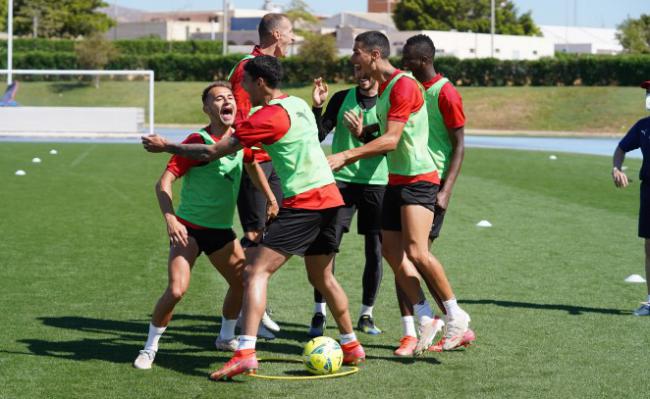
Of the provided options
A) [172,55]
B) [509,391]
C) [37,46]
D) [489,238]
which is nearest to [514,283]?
[489,238]

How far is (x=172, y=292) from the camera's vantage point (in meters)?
6.39

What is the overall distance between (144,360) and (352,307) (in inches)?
99.2

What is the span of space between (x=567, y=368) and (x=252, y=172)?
7.94ft

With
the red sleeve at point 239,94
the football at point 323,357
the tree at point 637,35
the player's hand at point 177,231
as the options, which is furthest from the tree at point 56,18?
the football at point 323,357

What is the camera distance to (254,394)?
583cm

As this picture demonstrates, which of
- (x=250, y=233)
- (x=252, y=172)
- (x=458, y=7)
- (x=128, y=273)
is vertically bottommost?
(x=128, y=273)

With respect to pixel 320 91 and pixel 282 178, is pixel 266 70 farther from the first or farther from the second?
pixel 320 91

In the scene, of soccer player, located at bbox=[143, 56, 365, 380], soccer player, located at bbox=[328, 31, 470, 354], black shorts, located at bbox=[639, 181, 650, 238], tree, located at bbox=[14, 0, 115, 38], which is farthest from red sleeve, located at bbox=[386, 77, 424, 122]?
tree, located at bbox=[14, 0, 115, 38]

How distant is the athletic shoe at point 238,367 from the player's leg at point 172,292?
56cm

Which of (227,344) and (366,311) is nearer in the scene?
(227,344)

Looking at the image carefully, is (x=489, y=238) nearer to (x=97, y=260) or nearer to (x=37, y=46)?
(x=97, y=260)

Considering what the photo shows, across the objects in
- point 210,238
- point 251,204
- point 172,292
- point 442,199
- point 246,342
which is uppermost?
point 442,199

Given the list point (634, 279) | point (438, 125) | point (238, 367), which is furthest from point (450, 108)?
point (634, 279)

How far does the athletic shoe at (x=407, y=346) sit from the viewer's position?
6867 mm
